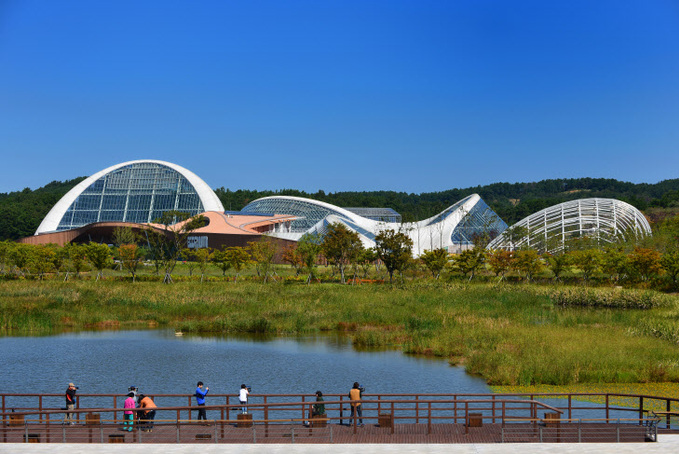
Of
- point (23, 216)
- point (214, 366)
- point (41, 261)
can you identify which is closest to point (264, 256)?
point (41, 261)

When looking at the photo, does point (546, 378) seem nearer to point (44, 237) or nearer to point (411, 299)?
point (411, 299)

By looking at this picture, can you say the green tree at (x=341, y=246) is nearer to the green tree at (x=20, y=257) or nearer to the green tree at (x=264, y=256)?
the green tree at (x=264, y=256)

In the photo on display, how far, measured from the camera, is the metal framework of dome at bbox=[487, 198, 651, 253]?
77.8 meters

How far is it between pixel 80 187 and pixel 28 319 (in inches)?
2787

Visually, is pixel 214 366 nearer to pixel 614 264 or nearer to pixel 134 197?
pixel 614 264

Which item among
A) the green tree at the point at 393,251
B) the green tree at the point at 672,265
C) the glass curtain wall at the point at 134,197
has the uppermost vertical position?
the glass curtain wall at the point at 134,197

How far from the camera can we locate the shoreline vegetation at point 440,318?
27.1 m

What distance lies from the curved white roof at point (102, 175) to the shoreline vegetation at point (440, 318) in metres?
45.6

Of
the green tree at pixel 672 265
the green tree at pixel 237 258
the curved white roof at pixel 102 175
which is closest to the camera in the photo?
the green tree at pixel 672 265

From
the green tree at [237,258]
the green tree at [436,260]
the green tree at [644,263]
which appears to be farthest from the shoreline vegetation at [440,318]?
the green tree at [237,258]

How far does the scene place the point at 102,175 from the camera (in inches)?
4222

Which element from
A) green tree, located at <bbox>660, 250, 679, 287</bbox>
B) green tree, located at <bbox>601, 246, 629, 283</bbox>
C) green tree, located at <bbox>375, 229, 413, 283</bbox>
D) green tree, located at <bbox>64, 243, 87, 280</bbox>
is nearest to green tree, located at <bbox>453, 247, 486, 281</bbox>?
green tree, located at <bbox>375, 229, 413, 283</bbox>

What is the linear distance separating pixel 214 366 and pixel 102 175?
281 ft

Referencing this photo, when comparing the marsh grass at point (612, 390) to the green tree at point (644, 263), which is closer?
the marsh grass at point (612, 390)
